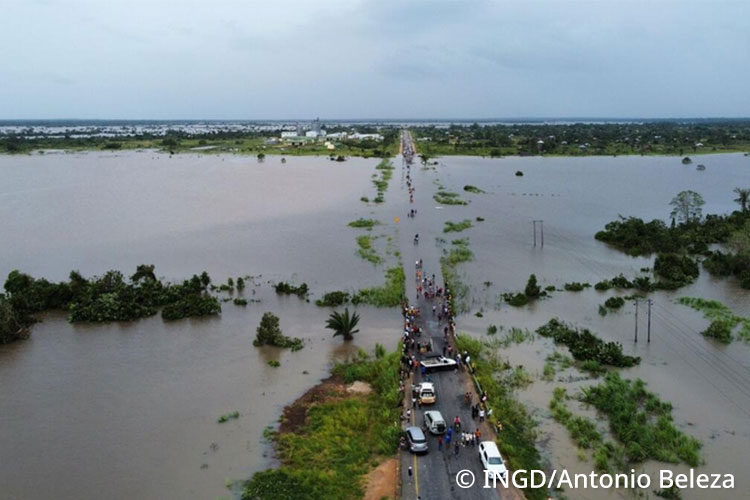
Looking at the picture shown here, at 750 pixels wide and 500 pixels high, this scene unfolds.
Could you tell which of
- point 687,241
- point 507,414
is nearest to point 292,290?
point 507,414

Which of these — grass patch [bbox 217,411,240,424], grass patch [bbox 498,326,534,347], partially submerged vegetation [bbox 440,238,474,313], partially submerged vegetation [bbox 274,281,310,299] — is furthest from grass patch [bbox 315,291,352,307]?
grass patch [bbox 217,411,240,424]

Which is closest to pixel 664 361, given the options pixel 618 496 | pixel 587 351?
pixel 587 351

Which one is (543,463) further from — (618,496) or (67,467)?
(67,467)

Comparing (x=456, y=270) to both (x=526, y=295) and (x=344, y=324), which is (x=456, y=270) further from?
(x=344, y=324)

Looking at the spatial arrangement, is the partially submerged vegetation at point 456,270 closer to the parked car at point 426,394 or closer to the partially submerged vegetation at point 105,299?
the parked car at point 426,394

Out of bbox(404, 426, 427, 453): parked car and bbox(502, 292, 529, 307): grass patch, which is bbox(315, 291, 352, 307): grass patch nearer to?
bbox(502, 292, 529, 307): grass patch
